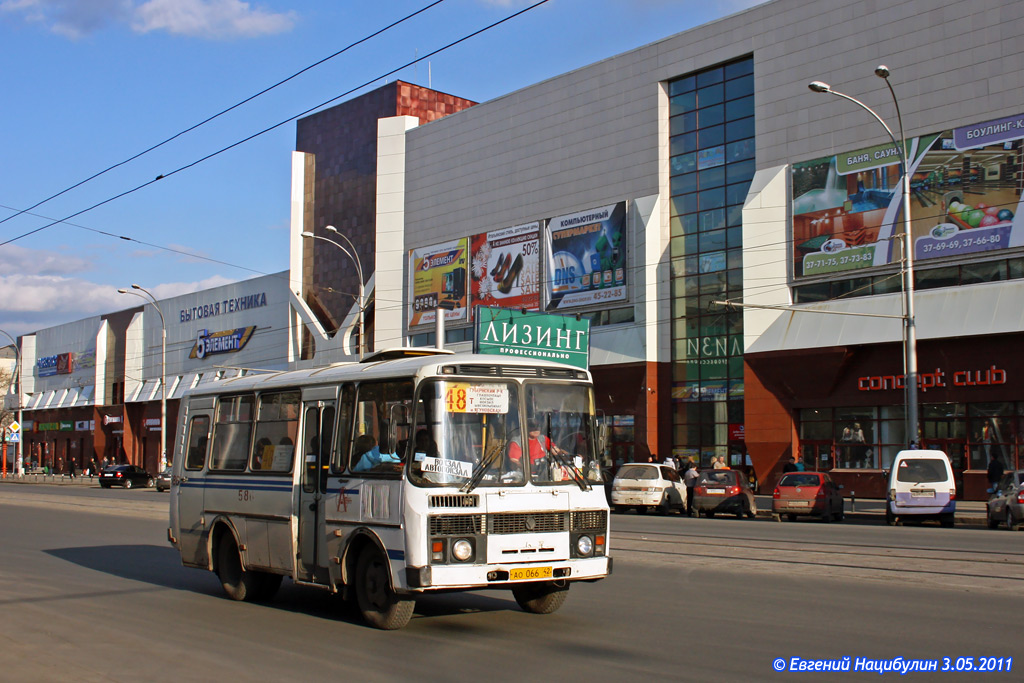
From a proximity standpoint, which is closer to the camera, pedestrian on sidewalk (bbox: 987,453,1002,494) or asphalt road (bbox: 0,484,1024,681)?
asphalt road (bbox: 0,484,1024,681)

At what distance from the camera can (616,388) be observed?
42969 millimetres

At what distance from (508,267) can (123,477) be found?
80.6 feet

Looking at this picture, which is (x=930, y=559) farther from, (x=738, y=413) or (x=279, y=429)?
(x=738, y=413)

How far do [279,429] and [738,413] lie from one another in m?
30.5

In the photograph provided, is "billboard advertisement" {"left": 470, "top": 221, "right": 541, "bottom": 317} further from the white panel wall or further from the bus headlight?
the bus headlight

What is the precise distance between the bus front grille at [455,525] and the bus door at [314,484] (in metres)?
1.83

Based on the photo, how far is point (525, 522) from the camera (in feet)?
30.0

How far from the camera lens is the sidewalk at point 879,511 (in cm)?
2585

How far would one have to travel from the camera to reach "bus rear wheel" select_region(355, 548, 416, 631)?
9.24 meters

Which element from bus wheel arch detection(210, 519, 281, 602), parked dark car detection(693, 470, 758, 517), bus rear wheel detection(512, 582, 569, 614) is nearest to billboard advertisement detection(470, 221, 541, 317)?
parked dark car detection(693, 470, 758, 517)

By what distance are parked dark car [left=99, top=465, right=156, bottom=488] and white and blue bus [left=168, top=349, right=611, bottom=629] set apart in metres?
47.1

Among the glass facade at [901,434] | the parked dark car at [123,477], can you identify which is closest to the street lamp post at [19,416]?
the parked dark car at [123,477]

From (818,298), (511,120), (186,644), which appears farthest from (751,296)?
(186,644)

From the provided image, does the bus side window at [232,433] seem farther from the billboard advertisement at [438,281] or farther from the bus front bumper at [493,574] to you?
the billboard advertisement at [438,281]
